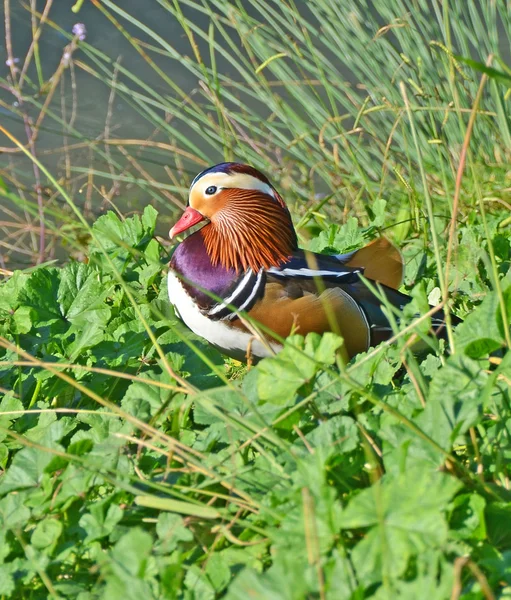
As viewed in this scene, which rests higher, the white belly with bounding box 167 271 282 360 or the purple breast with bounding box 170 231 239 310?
the purple breast with bounding box 170 231 239 310

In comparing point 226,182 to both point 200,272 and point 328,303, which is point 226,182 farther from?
point 328,303

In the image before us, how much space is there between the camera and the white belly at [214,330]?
6.06 feet

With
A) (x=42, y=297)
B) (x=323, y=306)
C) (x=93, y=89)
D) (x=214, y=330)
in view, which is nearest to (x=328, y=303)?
(x=323, y=306)

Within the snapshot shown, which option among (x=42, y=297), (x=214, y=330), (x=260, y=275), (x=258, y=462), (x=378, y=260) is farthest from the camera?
(x=378, y=260)

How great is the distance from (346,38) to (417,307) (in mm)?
2227

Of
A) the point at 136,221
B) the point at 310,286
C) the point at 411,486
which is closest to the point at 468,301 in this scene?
the point at 310,286

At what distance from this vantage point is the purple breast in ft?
6.25

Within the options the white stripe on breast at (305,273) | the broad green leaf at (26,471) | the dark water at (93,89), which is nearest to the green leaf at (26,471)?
the broad green leaf at (26,471)

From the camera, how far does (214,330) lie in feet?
6.16

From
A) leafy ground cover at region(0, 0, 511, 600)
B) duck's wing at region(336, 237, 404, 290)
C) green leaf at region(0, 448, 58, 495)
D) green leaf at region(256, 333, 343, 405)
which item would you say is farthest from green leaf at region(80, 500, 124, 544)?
duck's wing at region(336, 237, 404, 290)

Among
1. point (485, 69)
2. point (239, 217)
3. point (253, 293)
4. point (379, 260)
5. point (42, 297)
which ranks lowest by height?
point (379, 260)

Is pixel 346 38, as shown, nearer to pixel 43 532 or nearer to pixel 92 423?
pixel 92 423

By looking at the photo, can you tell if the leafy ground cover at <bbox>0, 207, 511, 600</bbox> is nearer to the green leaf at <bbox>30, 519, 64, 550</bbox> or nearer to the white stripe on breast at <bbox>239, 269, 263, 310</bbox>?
the green leaf at <bbox>30, 519, 64, 550</bbox>

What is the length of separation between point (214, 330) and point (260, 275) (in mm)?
194
